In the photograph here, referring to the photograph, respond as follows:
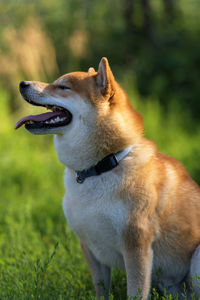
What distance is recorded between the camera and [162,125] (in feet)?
23.2

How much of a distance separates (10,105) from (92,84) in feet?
17.2

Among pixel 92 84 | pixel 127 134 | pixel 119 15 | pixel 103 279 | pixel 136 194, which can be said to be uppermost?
pixel 119 15

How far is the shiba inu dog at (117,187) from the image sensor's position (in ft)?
8.19

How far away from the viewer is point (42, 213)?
14.3 feet

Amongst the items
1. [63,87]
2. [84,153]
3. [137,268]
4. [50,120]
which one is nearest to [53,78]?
[63,87]

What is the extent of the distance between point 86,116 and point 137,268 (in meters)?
0.96

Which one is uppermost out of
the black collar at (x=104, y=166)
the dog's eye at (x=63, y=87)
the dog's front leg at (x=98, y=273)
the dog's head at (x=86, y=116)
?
the dog's eye at (x=63, y=87)

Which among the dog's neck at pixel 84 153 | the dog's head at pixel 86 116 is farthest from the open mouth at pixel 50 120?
the dog's neck at pixel 84 153

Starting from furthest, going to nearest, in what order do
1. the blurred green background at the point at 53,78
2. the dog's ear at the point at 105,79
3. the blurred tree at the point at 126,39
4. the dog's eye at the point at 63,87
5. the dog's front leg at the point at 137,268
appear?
the blurred tree at the point at 126,39 < the blurred green background at the point at 53,78 < the dog's eye at the point at 63,87 < the dog's ear at the point at 105,79 < the dog's front leg at the point at 137,268

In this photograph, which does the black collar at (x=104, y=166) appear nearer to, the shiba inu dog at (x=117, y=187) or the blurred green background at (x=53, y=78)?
the shiba inu dog at (x=117, y=187)

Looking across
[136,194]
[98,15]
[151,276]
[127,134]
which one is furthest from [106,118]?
[98,15]

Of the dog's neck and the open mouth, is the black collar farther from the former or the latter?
the open mouth

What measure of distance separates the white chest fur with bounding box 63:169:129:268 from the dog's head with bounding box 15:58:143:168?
0.49 ft

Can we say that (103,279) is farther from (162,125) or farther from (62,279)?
(162,125)
